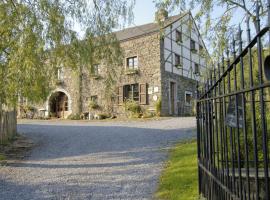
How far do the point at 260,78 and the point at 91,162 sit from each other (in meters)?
5.60

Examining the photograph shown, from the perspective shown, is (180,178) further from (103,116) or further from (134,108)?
(103,116)

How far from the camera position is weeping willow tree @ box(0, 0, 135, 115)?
5875mm

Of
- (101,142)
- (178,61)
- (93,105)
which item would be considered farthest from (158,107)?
(101,142)

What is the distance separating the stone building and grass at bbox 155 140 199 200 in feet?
35.8

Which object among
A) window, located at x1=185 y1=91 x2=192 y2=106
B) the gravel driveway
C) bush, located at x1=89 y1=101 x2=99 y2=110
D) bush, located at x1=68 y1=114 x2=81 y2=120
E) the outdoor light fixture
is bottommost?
the gravel driveway

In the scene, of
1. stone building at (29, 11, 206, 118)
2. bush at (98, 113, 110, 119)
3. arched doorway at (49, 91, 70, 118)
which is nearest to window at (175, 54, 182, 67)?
stone building at (29, 11, 206, 118)

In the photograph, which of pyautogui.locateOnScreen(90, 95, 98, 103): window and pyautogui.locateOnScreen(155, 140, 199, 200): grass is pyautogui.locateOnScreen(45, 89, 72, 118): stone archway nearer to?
pyautogui.locateOnScreen(90, 95, 98, 103): window

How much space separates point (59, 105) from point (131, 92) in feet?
20.8

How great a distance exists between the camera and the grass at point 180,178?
14.0ft

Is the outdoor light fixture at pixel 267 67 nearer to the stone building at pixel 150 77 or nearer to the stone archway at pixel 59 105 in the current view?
the stone building at pixel 150 77

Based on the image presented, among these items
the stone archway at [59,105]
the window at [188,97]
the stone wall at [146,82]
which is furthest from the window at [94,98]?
the window at [188,97]

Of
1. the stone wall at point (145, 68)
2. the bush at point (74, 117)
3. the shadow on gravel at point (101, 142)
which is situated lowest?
the shadow on gravel at point (101, 142)

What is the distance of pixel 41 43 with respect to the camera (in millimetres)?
6129

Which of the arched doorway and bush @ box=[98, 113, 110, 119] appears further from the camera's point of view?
the arched doorway
